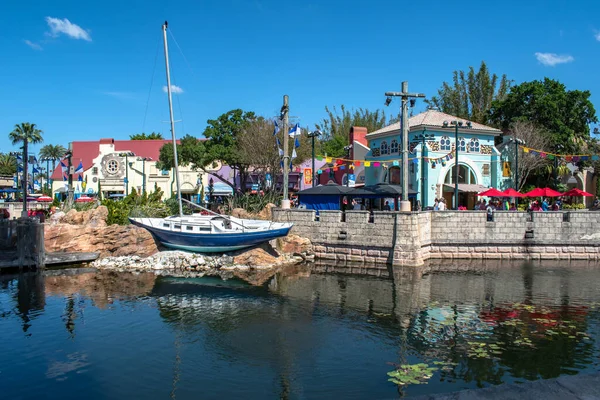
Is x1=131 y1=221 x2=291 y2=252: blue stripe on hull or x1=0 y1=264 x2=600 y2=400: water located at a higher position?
x1=131 y1=221 x2=291 y2=252: blue stripe on hull

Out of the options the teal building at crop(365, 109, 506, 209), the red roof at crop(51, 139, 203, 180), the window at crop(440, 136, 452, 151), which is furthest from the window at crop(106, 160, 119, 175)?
the window at crop(440, 136, 452, 151)

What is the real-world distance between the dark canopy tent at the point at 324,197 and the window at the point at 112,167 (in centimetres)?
2995

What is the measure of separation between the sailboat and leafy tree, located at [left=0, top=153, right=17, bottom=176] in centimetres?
5066

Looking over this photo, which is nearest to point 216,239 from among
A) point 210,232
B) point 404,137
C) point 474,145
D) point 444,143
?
point 210,232

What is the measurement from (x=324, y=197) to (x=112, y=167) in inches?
1267

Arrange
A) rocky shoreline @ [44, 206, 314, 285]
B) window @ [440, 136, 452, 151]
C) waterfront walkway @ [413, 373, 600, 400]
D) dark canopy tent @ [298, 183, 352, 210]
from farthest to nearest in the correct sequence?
window @ [440, 136, 452, 151], dark canopy tent @ [298, 183, 352, 210], rocky shoreline @ [44, 206, 314, 285], waterfront walkway @ [413, 373, 600, 400]

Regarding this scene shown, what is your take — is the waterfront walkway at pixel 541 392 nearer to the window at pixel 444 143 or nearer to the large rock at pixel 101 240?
the large rock at pixel 101 240

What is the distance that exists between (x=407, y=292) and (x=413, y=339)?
6.28 meters

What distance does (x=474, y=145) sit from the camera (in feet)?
122

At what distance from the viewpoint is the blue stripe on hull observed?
25672mm

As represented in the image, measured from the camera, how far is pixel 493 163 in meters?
37.7

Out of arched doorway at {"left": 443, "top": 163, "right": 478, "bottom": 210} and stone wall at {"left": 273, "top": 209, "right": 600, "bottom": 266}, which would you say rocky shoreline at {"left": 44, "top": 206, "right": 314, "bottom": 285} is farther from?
arched doorway at {"left": 443, "top": 163, "right": 478, "bottom": 210}

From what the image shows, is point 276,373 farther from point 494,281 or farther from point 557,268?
point 557,268

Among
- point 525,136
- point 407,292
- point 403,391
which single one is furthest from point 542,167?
point 403,391
